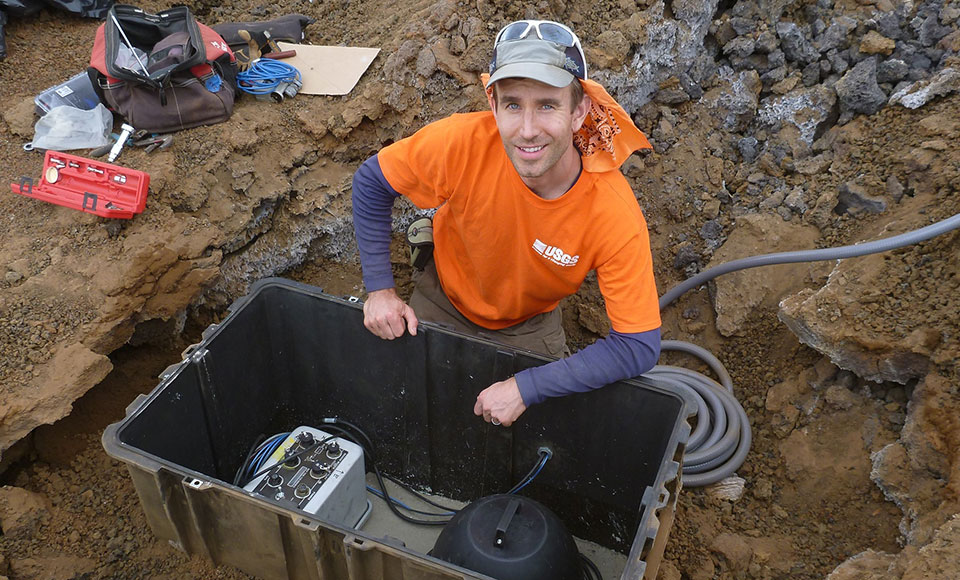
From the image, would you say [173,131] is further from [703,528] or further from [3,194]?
[703,528]

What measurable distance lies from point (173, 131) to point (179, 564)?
2004mm

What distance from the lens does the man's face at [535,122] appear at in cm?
220

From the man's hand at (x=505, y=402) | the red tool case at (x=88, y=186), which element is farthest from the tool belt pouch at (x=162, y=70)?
the man's hand at (x=505, y=402)

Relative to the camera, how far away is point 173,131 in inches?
133

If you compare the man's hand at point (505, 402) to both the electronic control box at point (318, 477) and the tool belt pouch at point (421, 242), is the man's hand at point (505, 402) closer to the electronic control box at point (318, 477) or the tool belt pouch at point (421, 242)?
the electronic control box at point (318, 477)

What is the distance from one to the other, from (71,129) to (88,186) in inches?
18.0

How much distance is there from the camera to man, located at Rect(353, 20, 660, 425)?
7.29ft

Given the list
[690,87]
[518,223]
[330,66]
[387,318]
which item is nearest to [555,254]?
[518,223]

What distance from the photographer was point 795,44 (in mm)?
4004

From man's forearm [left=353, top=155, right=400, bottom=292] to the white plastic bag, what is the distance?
1.39 m

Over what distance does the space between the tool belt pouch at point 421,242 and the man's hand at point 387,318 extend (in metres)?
0.41

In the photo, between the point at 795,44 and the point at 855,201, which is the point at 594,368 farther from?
the point at 795,44

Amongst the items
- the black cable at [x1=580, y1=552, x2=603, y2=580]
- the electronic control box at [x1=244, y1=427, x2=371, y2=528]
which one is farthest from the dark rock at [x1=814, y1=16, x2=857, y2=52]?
the electronic control box at [x1=244, y1=427, x2=371, y2=528]

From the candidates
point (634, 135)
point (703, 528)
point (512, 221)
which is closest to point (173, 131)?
point (512, 221)
